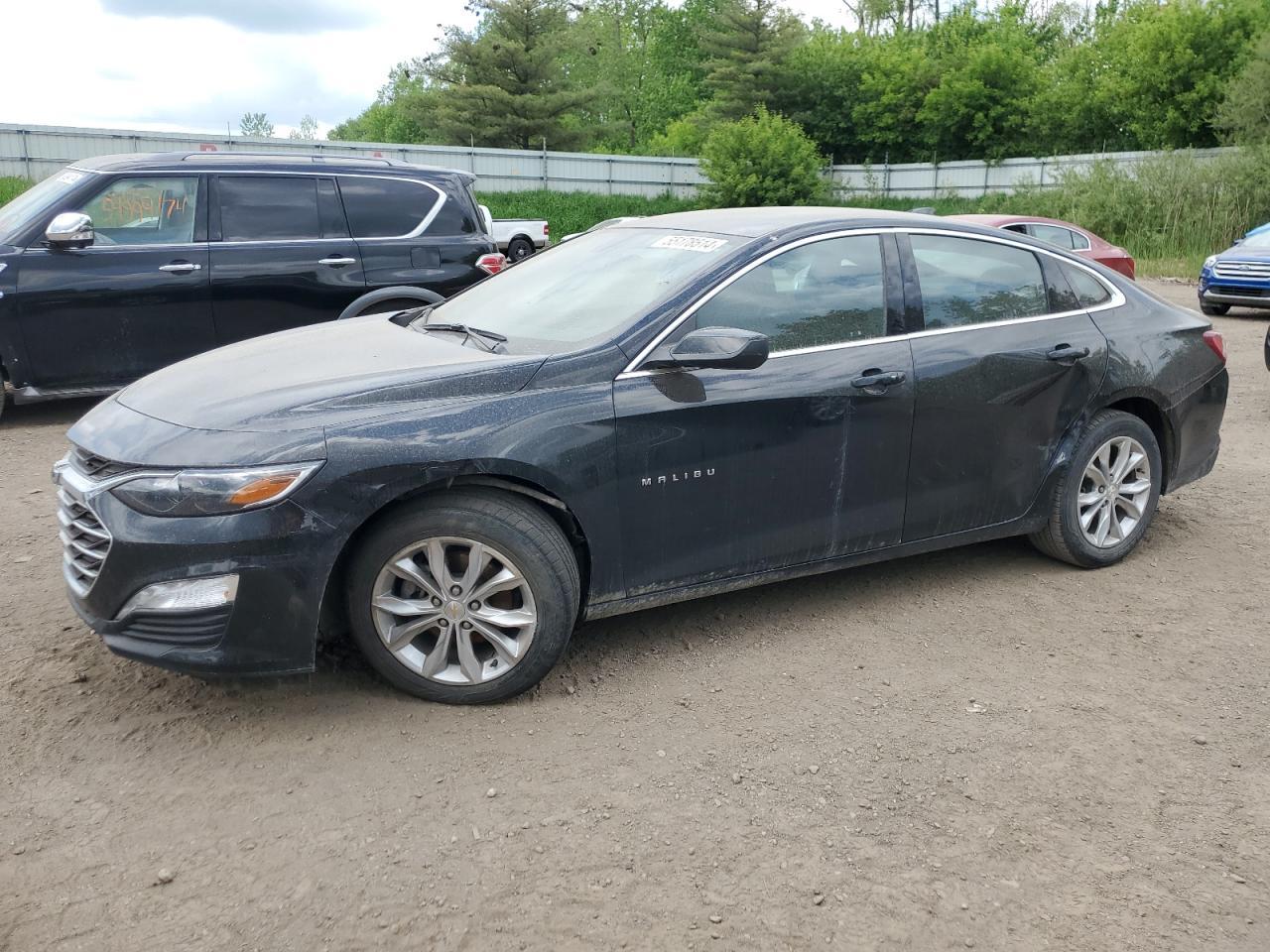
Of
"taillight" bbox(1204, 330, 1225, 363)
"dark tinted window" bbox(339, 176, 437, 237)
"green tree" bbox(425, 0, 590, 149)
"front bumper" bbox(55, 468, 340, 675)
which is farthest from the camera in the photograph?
"green tree" bbox(425, 0, 590, 149)

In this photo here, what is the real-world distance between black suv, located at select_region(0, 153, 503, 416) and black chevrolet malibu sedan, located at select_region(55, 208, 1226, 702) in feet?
12.2

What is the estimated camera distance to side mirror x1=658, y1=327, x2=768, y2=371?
3.79 m

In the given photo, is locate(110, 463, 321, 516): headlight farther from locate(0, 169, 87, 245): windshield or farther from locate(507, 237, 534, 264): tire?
locate(507, 237, 534, 264): tire

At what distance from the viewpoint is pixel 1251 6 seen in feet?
129

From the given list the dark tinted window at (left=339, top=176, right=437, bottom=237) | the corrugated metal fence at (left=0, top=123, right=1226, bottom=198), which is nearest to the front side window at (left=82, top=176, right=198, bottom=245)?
the dark tinted window at (left=339, top=176, right=437, bottom=237)

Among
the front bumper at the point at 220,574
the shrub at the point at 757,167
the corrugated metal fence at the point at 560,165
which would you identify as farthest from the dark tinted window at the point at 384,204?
the shrub at the point at 757,167

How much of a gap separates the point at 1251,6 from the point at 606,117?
36.2 m

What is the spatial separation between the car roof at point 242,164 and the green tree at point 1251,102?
103 ft

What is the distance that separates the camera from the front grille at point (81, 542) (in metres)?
3.44

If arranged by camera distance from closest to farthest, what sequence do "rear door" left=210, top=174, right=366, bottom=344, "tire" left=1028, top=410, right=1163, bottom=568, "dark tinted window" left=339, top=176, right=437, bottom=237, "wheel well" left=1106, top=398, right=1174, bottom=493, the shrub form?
"tire" left=1028, top=410, right=1163, bottom=568 → "wheel well" left=1106, top=398, right=1174, bottom=493 → "rear door" left=210, top=174, right=366, bottom=344 → "dark tinted window" left=339, top=176, right=437, bottom=237 → the shrub

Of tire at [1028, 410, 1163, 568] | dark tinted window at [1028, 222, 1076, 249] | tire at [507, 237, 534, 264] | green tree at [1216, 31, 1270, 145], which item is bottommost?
tire at [507, 237, 534, 264]

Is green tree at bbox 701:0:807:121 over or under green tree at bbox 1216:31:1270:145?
over

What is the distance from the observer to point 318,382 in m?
3.72

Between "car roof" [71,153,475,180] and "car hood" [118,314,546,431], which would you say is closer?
"car hood" [118,314,546,431]
